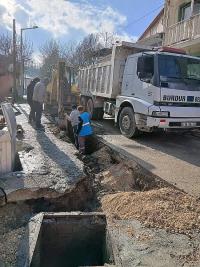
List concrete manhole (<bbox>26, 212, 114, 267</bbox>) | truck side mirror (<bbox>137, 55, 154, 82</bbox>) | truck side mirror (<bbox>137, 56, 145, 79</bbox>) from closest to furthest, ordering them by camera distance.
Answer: concrete manhole (<bbox>26, 212, 114, 267</bbox>), truck side mirror (<bbox>137, 55, 154, 82</bbox>), truck side mirror (<bbox>137, 56, 145, 79</bbox>)

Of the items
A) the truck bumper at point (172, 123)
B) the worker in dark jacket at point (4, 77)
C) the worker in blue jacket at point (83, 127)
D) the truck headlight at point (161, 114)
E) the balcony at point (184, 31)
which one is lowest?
the worker in blue jacket at point (83, 127)

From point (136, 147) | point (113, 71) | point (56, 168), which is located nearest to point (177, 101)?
point (136, 147)

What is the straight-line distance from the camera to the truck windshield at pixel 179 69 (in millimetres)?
9039

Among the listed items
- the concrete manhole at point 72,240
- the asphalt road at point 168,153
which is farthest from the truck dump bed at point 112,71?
the concrete manhole at point 72,240

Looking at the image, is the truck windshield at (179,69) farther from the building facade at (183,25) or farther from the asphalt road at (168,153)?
the building facade at (183,25)

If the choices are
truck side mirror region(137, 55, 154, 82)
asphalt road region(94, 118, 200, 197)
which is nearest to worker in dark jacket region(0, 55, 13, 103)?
asphalt road region(94, 118, 200, 197)

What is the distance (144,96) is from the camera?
30.8 ft

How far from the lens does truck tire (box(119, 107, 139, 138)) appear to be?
1009 cm

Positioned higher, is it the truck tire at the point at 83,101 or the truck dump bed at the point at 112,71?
the truck dump bed at the point at 112,71

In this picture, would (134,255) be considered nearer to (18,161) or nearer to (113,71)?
(18,161)

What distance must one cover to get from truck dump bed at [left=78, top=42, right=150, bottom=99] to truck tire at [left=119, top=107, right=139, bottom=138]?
117cm

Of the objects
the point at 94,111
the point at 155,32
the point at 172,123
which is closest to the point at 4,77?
the point at 172,123

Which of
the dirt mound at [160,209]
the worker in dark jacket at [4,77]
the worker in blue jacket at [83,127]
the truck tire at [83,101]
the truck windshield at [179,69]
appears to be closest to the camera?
the worker in dark jacket at [4,77]

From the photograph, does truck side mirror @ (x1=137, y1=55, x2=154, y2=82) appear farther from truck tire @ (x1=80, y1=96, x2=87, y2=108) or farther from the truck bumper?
truck tire @ (x1=80, y1=96, x2=87, y2=108)
